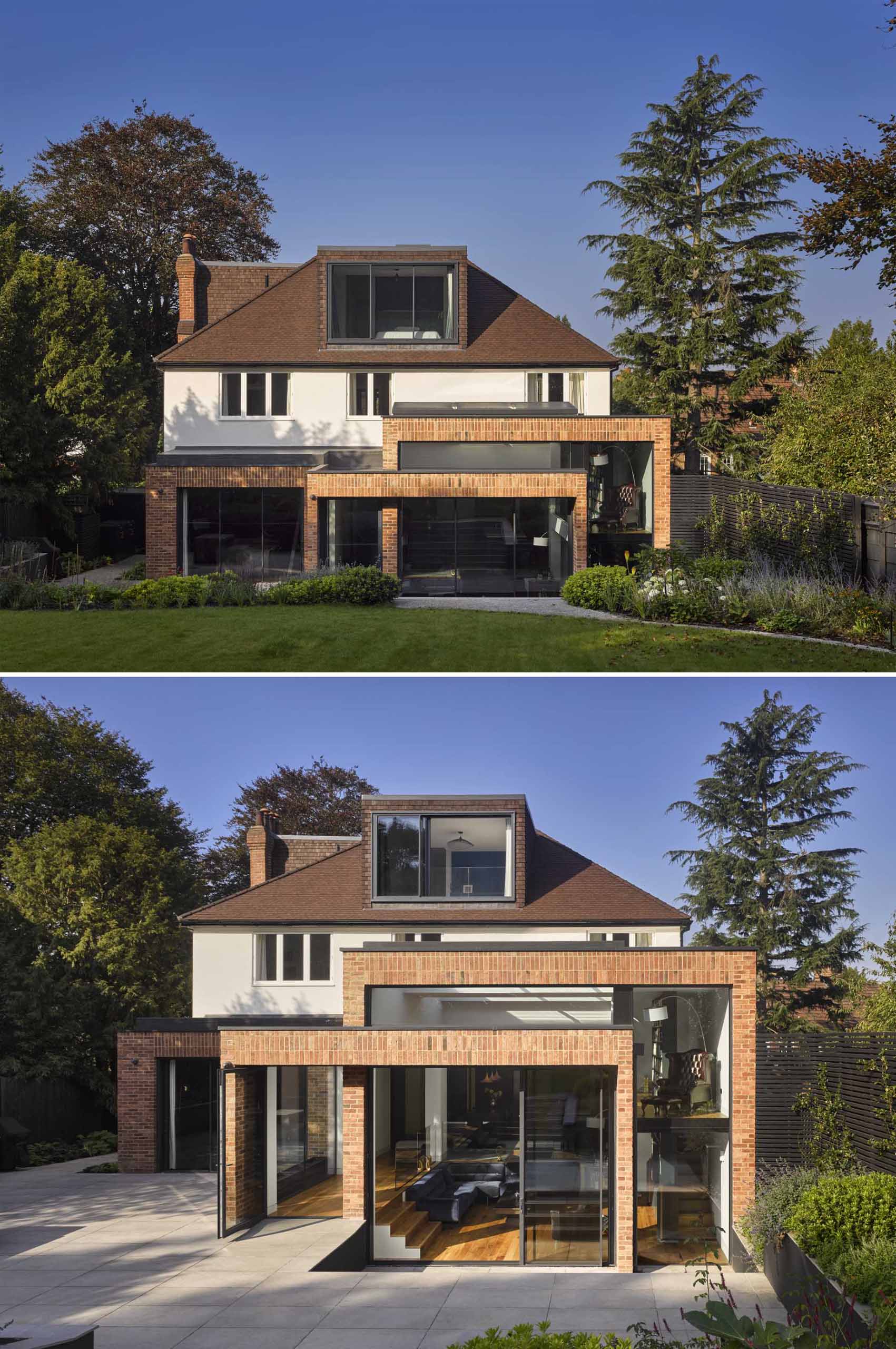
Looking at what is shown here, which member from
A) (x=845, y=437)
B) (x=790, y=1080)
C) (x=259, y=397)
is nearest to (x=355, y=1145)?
(x=790, y=1080)

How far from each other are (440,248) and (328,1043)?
24976 millimetres

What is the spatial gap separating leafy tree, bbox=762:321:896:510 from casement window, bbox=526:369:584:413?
580cm

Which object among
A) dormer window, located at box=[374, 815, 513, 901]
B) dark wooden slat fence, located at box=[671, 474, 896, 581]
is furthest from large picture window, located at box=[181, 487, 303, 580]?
dark wooden slat fence, located at box=[671, 474, 896, 581]

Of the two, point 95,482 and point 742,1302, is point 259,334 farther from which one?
point 742,1302

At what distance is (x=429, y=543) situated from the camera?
1205 inches

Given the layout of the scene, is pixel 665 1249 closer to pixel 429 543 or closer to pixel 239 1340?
pixel 239 1340

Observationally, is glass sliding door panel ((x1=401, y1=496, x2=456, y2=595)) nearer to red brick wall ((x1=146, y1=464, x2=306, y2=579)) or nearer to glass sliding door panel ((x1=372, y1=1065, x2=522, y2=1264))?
red brick wall ((x1=146, y1=464, x2=306, y2=579))

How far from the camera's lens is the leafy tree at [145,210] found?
5041 cm

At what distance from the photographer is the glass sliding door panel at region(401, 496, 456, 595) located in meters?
30.5

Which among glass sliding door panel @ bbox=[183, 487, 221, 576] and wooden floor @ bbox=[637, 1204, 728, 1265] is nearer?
wooden floor @ bbox=[637, 1204, 728, 1265]

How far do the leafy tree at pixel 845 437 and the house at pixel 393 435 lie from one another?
3834 millimetres

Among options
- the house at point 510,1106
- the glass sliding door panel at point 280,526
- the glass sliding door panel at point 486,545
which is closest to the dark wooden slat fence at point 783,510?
the glass sliding door panel at point 486,545

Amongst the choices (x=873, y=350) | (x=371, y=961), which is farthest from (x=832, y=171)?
(x=873, y=350)

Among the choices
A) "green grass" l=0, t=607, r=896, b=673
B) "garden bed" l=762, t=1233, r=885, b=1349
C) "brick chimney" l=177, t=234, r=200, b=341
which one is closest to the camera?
"garden bed" l=762, t=1233, r=885, b=1349
